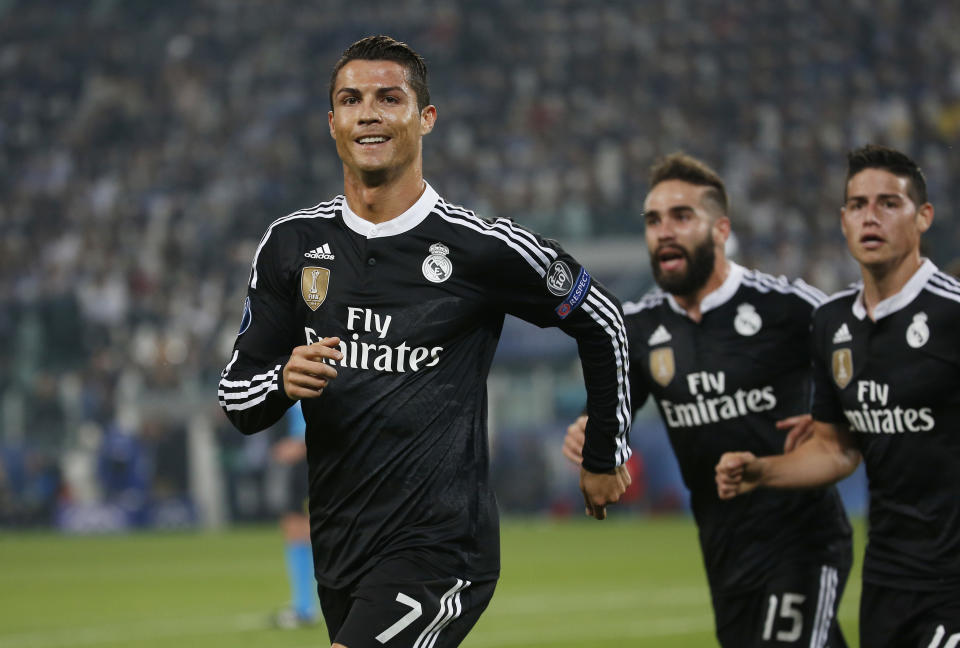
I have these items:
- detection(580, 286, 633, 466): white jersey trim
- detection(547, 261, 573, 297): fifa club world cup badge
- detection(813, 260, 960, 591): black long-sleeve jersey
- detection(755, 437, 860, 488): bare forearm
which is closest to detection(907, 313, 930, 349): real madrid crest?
detection(813, 260, 960, 591): black long-sleeve jersey

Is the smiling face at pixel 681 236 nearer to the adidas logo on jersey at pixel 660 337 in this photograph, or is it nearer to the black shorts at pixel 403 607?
the adidas logo on jersey at pixel 660 337

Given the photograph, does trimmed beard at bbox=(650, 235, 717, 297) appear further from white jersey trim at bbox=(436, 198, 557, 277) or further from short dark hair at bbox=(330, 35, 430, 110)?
short dark hair at bbox=(330, 35, 430, 110)

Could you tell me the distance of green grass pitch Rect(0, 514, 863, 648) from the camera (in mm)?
10398

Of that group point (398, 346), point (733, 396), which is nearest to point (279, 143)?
point (733, 396)

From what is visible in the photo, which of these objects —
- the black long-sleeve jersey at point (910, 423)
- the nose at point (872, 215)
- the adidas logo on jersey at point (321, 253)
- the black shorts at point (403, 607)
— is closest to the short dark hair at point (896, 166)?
the nose at point (872, 215)

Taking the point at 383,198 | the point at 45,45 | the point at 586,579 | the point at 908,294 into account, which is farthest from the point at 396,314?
the point at 45,45

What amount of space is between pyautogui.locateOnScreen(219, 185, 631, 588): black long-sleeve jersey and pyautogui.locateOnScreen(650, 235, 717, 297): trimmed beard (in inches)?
61.1

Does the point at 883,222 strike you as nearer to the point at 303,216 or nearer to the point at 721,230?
the point at 721,230

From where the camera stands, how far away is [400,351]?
13.6ft

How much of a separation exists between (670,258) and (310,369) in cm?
249

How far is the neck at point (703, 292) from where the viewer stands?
236 inches

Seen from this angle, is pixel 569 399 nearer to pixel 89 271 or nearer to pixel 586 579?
pixel 586 579

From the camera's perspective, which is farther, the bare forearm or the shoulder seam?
Answer: the bare forearm

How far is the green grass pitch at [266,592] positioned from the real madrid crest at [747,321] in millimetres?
4446
